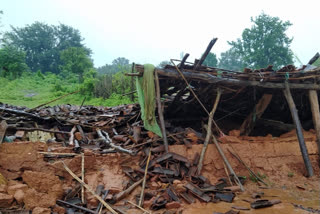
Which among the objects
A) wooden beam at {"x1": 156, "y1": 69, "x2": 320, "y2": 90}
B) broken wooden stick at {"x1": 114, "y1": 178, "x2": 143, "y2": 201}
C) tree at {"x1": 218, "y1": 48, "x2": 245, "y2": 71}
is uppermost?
tree at {"x1": 218, "y1": 48, "x2": 245, "y2": 71}

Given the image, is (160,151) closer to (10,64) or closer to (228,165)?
(228,165)

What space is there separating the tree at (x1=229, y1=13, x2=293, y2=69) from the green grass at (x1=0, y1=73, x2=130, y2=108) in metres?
22.9

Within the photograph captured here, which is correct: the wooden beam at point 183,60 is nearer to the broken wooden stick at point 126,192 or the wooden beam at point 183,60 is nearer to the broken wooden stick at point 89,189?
the broken wooden stick at point 126,192

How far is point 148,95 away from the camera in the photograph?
5.66 metres

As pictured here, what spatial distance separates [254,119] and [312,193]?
266 centimetres

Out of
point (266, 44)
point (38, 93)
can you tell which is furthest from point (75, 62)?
point (266, 44)

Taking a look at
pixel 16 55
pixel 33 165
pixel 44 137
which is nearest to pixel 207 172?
pixel 33 165

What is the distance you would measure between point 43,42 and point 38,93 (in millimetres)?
23998

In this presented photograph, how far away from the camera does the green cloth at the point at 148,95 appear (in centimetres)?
558

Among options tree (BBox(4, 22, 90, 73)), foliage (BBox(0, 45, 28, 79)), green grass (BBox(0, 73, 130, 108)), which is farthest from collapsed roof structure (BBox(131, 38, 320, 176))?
tree (BBox(4, 22, 90, 73))

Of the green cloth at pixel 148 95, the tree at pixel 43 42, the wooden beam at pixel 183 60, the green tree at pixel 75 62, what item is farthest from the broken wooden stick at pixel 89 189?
the tree at pixel 43 42

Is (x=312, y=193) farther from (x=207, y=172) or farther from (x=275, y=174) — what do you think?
(x=207, y=172)

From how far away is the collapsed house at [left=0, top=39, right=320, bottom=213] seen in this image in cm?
452

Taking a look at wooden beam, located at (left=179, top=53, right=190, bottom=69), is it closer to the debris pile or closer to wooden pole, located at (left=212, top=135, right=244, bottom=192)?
the debris pile
